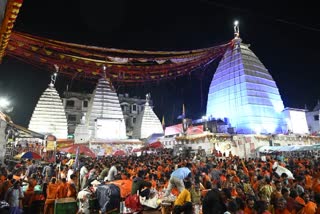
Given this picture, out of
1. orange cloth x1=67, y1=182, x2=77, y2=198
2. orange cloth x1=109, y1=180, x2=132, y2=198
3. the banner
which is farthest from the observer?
the banner

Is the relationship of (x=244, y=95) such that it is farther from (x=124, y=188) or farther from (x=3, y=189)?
(x=3, y=189)

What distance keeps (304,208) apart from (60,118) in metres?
39.9

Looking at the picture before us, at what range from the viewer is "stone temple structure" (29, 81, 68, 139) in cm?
3797

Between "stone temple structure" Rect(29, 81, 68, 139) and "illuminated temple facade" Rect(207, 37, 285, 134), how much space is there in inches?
973

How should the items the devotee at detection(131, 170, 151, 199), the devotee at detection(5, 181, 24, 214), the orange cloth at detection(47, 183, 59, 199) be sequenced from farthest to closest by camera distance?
the orange cloth at detection(47, 183, 59, 199) < the devotee at detection(5, 181, 24, 214) < the devotee at detection(131, 170, 151, 199)

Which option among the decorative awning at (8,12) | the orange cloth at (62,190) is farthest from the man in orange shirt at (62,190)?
the decorative awning at (8,12)

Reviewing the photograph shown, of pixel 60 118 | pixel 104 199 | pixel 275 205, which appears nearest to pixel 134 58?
pixel 104 199

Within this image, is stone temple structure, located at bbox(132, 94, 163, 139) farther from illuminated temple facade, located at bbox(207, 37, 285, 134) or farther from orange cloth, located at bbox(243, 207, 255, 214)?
orange cloth, located at bbox(243, 207, 255, 214)

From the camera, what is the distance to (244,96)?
1271 inches

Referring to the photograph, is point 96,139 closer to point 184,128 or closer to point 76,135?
point 76,135

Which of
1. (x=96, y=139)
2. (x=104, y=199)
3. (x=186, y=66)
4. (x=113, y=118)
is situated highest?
(x=186, y=66)

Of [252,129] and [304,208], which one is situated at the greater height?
[252,129]

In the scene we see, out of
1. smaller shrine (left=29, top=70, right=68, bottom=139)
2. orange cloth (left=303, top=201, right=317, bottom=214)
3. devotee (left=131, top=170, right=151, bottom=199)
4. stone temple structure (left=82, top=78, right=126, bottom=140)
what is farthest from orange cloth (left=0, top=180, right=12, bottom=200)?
smaller shrine (left=29, top=70, right=68, bottom=139)

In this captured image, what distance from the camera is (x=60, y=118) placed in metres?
39.6
